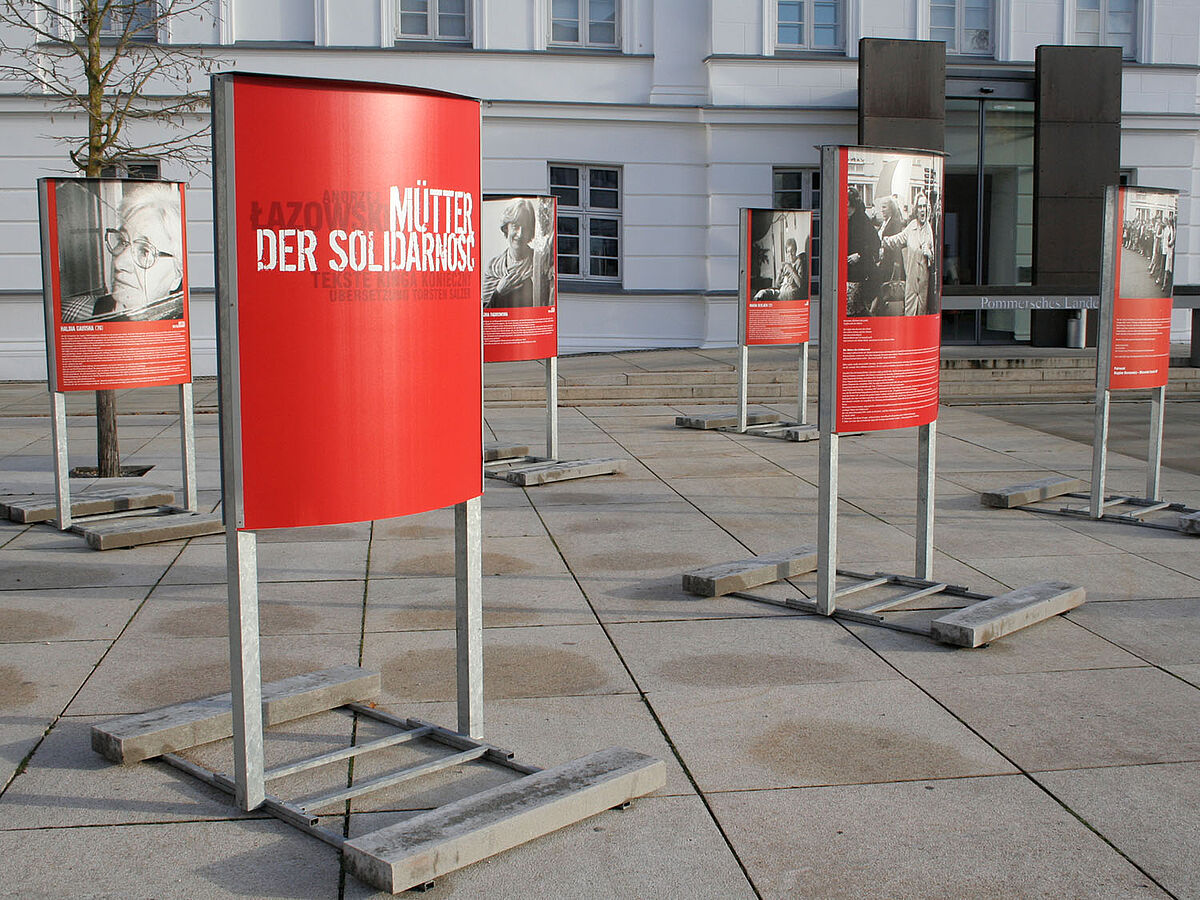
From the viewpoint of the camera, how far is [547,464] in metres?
11.3

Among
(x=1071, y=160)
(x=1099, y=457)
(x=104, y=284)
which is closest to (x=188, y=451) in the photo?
(x=104, y=284)

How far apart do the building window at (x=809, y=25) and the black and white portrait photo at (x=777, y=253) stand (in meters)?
10.3

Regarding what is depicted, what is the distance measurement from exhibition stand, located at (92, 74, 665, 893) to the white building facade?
18517mm

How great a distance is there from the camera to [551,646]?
6020 millimetres

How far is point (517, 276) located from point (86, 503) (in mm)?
4118

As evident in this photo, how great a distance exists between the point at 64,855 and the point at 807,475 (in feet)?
26.8

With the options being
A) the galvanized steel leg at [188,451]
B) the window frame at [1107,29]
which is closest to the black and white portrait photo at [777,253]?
the galvanized steel leg at [188,451]

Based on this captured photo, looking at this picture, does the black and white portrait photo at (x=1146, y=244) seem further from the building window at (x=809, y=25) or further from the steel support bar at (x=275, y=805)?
the building window at (x=809, y=25)

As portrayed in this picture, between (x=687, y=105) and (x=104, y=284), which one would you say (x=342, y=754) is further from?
(x=687, y=105)

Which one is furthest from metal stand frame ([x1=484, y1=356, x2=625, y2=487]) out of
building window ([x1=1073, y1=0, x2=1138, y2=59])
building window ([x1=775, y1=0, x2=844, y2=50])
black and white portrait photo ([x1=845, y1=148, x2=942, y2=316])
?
building window ([x1=1073, y1=0, x2=1138, y2=59])

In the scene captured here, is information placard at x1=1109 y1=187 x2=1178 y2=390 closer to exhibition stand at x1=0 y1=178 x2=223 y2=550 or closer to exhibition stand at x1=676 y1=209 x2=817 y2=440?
exhibition stand at x1=676 y1=209 x2=817 y2=440

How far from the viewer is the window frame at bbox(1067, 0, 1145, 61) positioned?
24.1 m

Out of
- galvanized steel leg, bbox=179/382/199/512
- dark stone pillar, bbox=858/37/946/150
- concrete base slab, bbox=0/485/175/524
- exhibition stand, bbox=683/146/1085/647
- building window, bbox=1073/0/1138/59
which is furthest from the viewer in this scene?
building window, bbox=1073/0/1138/59

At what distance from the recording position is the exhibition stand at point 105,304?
Answer: 906 centimetres
